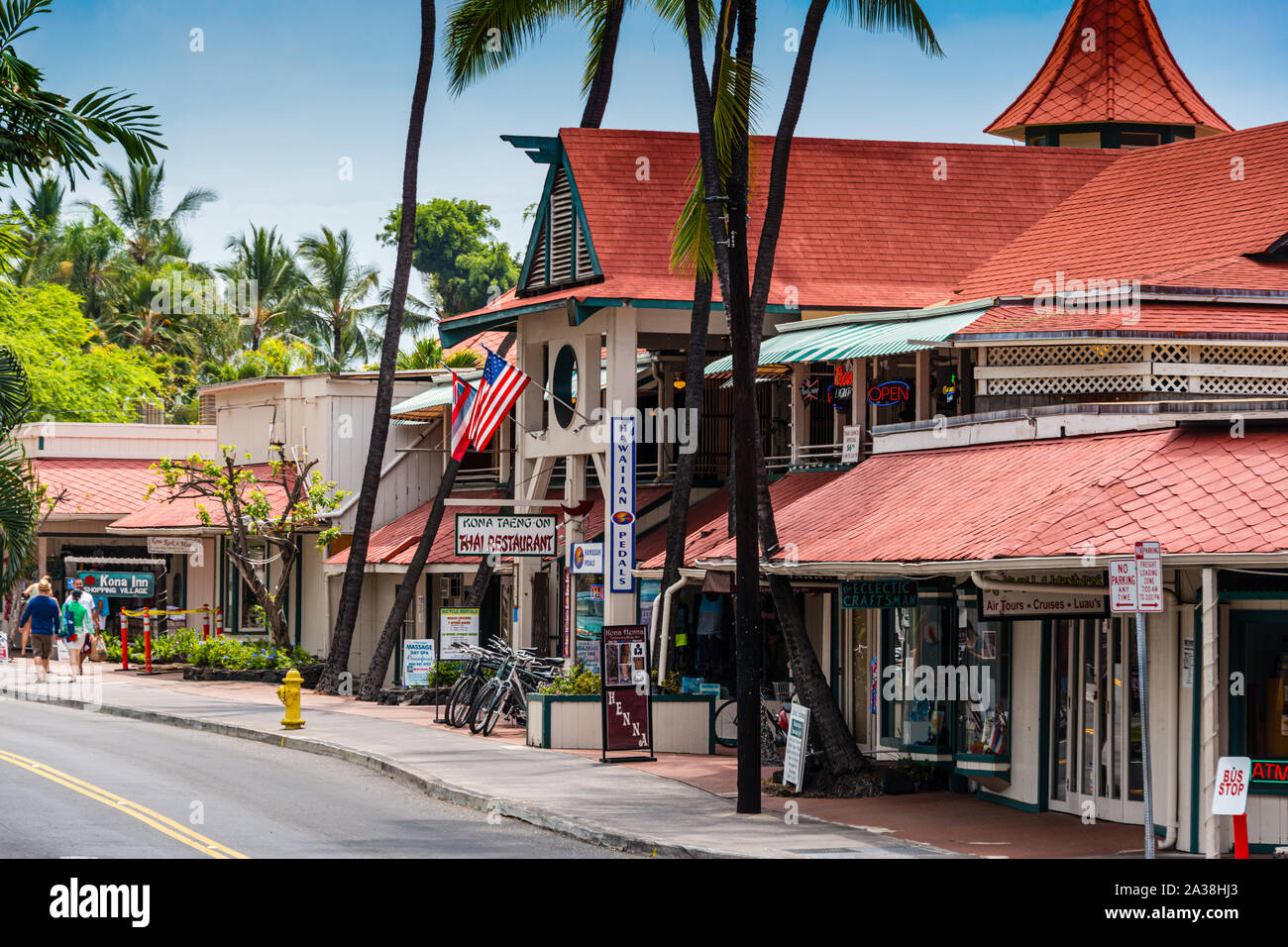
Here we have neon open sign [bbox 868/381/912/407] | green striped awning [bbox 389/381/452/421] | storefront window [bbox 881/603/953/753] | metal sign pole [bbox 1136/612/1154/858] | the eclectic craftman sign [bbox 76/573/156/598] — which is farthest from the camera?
the eclectic craftman sign [bbox 76/573/156/598]

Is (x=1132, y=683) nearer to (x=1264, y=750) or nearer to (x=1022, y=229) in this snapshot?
(x=1264, y=750)

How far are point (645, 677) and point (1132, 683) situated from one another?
7341 millimetres

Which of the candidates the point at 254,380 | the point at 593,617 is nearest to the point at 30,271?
the point at 254,380

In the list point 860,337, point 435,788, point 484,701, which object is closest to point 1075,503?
point 435,788

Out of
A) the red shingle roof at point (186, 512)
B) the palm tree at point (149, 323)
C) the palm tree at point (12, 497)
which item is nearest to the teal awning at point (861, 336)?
the palm tree at point (12, 497)

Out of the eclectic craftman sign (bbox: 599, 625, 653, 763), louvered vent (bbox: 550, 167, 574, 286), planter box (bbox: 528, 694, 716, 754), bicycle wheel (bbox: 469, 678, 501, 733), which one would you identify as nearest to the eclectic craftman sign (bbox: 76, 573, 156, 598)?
louvered vent (bbox: 550, 167, 574, 286)

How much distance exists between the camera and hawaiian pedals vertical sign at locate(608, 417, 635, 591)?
23875 mm

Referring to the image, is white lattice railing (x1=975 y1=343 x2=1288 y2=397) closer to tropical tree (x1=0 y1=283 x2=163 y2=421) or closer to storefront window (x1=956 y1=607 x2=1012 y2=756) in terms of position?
storefront window (x1=956 y1=607 x2=1012 y2=756)

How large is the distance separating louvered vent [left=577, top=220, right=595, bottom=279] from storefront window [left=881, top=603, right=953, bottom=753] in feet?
30.8

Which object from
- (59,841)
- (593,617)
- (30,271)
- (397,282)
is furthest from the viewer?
(30,271)

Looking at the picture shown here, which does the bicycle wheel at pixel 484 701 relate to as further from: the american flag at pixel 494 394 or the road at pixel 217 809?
the american flag at pixel 494 394

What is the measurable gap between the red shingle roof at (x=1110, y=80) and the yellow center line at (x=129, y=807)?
77.6ft

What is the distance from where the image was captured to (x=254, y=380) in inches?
1513

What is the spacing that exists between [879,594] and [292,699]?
31.6ft
